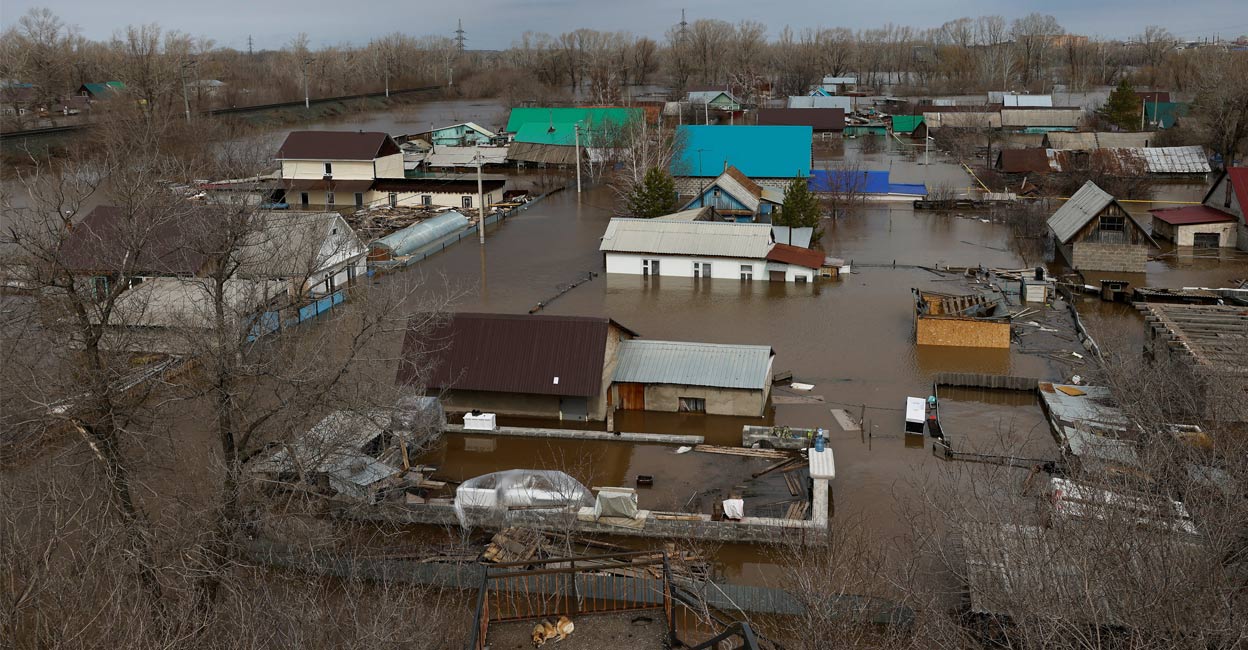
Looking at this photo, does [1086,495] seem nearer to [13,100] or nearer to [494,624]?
[494,624]

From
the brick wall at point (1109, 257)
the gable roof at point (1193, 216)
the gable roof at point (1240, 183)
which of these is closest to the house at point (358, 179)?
the brick wall at point (1109, 257)

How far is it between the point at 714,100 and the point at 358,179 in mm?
34680

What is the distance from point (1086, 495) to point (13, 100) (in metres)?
57.2

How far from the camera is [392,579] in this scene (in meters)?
9.08

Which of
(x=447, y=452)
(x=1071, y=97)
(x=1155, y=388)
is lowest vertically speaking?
(x=447, y=452)

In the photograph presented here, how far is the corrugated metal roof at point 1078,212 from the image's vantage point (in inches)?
863

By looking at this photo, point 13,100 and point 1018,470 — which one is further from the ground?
point 13,100

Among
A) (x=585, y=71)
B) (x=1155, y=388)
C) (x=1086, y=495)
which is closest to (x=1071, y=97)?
(x=585, y=71)

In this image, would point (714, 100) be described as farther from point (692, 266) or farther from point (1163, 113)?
point (692, 266)

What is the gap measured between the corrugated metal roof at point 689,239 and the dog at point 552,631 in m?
16.0

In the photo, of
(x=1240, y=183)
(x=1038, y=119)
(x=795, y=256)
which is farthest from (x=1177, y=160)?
(x=795, y=256)

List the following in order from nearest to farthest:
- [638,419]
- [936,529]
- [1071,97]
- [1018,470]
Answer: [936,529] < [1018,470] < [638,419] < [1071,97]

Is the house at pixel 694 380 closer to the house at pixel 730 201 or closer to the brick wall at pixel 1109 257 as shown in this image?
the brick wall at pixel 1109 257

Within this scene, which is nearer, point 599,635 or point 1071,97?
point 599,635
